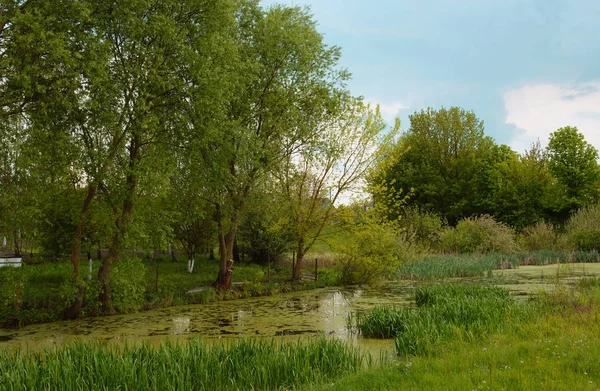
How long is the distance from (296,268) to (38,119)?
13.7 m

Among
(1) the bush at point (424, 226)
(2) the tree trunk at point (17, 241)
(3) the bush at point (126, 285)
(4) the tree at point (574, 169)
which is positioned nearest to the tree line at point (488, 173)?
(4) the tree at point (574, 169)

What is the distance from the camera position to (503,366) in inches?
247

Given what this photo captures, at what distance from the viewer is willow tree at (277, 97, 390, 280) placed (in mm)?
22703

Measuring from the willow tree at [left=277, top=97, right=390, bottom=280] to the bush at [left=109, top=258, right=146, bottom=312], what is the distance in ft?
29.9

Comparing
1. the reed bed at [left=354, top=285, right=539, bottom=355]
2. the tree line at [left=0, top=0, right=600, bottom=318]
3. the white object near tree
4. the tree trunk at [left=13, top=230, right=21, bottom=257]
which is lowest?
the reed bed at [left=354, top=285, right=539, bottom=355]

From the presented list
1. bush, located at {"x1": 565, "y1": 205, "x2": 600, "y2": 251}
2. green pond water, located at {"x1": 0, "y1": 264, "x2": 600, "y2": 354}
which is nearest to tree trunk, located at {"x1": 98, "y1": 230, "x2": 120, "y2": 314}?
green pond water, located at {"x1": 0, "y1": 264, "x2": 600, "y2": 354}

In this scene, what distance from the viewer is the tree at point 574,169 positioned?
43.3 m

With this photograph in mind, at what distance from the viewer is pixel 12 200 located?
1198cm

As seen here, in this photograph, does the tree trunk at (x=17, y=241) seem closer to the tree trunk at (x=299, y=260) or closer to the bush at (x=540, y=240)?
the tree trunk at (x=299, y=260)

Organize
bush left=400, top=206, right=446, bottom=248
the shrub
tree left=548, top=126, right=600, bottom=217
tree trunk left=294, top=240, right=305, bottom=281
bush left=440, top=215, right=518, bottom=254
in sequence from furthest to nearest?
tree left=548, top=126, right=600, bottom=217
bush left=400, top=206, right=446, bottom=248
bush left=440, top=215, right=518, bottom=254
tree trunk left=294, top=240, right=305, bottom=281
the shrub

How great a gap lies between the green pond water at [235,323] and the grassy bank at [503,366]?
5.92 ft

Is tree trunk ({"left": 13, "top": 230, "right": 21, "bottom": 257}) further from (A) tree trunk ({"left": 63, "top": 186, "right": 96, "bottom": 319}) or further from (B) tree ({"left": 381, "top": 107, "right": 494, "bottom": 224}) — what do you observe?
(B) tree ({"left": 381, "top": 107, "right": 494, "bottom": 224})

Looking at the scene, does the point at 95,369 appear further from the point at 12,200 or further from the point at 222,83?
the point at 222,83

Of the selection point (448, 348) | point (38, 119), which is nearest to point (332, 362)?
point (448, 348)
